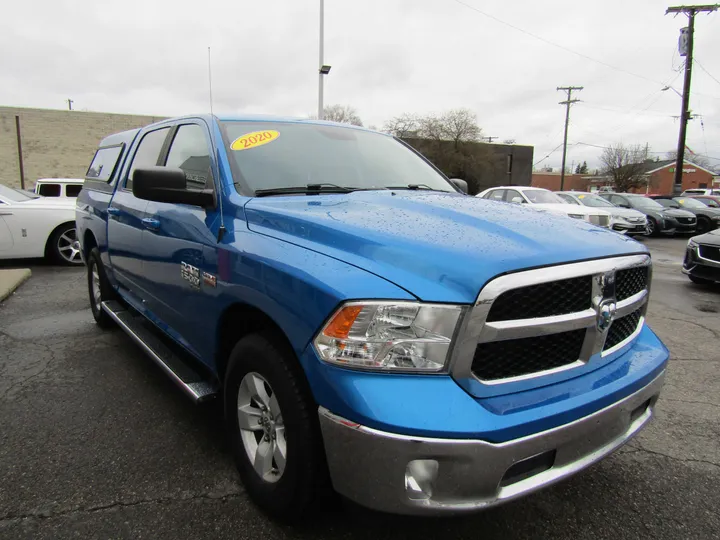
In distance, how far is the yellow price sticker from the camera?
8.85ft

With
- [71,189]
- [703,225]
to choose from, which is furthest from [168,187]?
[703,225]

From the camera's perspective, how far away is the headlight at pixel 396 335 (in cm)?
158

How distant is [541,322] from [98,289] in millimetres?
4550

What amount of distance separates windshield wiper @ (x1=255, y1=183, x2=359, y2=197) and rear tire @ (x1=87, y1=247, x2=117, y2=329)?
2.71 metres

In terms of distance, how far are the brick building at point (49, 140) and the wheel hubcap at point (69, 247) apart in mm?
19586

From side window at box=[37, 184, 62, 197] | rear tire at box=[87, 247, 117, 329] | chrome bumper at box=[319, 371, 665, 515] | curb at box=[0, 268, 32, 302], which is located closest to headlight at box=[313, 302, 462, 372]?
chrome bumper at box=[319, 371, 665, 515]

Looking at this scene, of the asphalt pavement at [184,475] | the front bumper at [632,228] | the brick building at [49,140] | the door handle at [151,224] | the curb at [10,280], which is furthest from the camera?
the brick building at [49,140]

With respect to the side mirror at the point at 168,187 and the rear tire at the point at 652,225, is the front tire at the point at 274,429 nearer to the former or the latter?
the side mirror at the point at 168,187

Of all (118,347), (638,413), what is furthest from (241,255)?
(118,347)

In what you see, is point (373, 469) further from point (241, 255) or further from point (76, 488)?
point (76, 488)

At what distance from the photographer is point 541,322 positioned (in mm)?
1688

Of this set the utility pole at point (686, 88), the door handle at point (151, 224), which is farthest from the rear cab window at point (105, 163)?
the utility pole at point (686, 88)

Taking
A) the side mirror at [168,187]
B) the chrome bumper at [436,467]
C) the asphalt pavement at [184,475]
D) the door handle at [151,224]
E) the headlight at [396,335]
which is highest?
the side mirror at [168,187]

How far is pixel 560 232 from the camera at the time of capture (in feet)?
6.62
